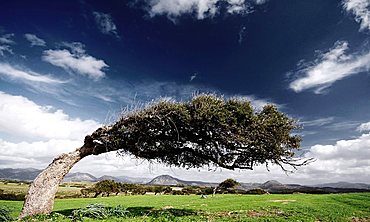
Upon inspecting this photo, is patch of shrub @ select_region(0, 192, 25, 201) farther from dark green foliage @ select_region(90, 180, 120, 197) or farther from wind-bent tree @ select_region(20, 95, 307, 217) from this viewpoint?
wind-bent tree @ select_region(20, 95, 307, 217)

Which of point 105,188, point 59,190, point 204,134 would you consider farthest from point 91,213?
point 59,190

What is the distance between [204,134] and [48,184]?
14532mm

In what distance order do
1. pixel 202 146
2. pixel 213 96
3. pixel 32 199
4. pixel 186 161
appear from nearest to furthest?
pixel 32 199, pixel 213 96, pixel 202 146, pixel 186 161

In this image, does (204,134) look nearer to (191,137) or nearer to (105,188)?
(191,137)

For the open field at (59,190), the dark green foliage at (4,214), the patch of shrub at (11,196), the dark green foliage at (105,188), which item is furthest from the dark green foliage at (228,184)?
the dark green foliage at (4,214)

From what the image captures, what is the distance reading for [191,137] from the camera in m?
30.1

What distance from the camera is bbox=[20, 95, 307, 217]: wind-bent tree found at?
2730 cm

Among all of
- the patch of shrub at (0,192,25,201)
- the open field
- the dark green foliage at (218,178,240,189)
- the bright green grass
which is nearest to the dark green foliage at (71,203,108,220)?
the bright green grass

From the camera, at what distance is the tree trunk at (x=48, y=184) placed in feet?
86.1

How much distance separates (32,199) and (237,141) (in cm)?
1828

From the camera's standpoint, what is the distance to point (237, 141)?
2797 centimetres

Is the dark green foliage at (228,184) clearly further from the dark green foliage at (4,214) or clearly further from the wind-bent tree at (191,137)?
the dark green foliage at (4,214)

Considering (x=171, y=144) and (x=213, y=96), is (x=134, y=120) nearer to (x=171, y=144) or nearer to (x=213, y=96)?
(x=171, y=144)

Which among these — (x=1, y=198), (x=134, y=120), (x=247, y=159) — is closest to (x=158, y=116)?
(x=134, y=120)
